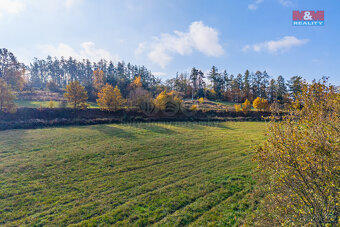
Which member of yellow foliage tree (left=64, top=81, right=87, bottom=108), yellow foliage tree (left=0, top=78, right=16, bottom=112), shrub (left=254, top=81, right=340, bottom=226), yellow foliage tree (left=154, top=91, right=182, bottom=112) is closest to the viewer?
shrub (left=254, top=81, right=340, bottom=226)

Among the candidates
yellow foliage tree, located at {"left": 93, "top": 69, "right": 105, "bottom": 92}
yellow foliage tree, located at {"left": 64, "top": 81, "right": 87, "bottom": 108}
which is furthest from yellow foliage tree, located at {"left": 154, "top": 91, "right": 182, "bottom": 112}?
yellow foliage tree, located at {"left": 93, "top": 69, "right": 105, "bottom": 92}

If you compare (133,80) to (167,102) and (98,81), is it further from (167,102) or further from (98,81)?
(167,102)

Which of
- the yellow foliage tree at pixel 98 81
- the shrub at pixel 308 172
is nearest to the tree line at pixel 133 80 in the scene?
the yellow foliage tree at pixel 98 81

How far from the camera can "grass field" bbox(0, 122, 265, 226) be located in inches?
289

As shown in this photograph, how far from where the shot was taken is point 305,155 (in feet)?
15.4

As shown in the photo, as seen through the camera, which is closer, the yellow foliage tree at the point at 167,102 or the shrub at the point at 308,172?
the shrub at the point at 308,172

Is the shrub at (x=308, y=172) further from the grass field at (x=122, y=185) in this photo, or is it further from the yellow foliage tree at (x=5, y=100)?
the yellow foliage tree at (x=5, y=100)

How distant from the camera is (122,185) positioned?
9.90m

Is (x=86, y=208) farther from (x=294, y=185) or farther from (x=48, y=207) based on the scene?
(x=294, y=185)

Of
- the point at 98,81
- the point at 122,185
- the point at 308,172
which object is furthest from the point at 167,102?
the point at 98,81

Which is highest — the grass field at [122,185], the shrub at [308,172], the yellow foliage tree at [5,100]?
the yellow foliage tree at [5,100]

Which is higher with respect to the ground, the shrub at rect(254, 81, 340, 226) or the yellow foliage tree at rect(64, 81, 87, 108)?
the yellow foliage tree at rect(64, 81, 87, 108)

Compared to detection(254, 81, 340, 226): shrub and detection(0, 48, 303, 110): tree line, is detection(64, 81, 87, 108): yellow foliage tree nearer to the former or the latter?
detection(0, 48, 303, 110): tree line

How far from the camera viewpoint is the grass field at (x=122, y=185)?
7332 mm
